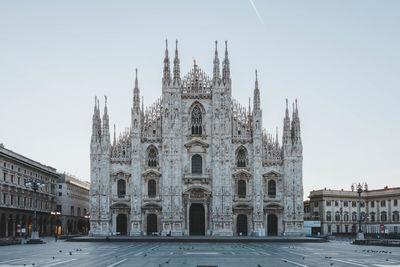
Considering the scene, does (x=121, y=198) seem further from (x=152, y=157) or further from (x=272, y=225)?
(x=272, y=225)

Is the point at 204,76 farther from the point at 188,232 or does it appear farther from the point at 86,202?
the point at 86,202

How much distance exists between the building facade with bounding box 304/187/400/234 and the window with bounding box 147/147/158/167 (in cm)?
4870

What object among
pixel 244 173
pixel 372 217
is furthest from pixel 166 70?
pixel 372 217

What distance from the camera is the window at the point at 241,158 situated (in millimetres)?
80250

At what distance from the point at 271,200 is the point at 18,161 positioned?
38.5 m

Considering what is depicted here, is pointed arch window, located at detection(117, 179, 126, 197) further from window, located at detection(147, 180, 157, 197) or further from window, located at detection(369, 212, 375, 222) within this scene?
window, located at detection(369, 212, 375, 222)

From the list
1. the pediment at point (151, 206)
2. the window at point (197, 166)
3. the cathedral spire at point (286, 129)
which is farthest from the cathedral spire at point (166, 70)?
the cathedral spire at point (286, 129)

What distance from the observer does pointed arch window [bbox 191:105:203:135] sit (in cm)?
8075

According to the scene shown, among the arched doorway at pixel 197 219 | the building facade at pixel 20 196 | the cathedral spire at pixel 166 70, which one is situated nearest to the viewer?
the building facade at pixel 20 196

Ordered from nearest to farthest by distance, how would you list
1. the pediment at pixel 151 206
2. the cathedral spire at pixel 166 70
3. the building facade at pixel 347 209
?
the pediment at pixel 151 206
the cathedral spire at pixel 166 70
the building facade at pixel 347 209

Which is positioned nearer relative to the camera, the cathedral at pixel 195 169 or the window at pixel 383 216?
the cathedral at pixel 195 169

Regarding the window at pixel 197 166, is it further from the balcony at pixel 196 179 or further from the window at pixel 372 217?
the window at pixel 372 217

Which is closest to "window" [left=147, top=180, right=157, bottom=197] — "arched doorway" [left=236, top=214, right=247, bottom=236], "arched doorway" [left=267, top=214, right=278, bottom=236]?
"arched doorway" [left=236, top=214, right=247, bottom=236]

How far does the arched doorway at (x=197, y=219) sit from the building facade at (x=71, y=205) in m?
31.6
